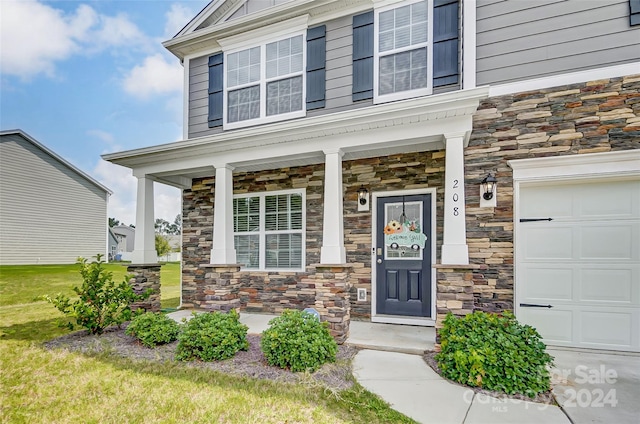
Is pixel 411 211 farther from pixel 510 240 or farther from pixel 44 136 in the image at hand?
pixel 44 136

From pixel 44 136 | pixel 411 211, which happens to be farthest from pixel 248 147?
pixel 44 136

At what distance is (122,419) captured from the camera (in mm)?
2572

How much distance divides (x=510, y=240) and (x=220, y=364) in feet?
12.9

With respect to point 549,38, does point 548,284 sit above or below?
below

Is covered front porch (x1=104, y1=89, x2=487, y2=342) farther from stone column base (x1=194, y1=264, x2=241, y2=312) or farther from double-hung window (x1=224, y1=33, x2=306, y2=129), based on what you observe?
double-hung window (x1=224, y1=33, x2=306, y2=129)

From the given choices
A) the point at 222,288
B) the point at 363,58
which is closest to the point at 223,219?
the point at 222,288

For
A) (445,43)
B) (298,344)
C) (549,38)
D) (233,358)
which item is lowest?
(233,358)

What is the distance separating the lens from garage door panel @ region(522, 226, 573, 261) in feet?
13.7

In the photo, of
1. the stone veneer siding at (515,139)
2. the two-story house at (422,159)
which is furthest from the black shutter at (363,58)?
the stone veneer siding at (515,139)

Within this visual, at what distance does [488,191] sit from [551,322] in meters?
1.84

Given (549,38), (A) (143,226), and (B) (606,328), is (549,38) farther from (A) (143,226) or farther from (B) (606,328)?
(A) (143,226)

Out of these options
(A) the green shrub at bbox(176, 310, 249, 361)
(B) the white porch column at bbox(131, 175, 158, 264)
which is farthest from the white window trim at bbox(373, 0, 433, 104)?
(B) the white porch column at bbox(131, 175, 158, 264)

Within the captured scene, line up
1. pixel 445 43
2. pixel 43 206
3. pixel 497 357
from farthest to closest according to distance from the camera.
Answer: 1. pixel 43 206
2. pixel 445 43
3. pixel 497 357

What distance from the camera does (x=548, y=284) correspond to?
4230mm
